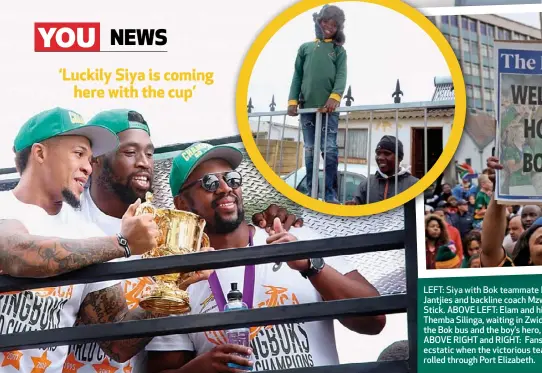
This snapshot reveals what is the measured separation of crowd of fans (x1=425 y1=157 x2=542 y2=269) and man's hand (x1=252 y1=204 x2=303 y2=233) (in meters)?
0.54

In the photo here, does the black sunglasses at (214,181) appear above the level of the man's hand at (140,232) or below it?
above

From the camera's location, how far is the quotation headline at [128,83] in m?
5.57

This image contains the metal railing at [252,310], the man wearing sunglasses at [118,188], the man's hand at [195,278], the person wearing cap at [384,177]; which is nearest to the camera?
the metal railing at [252,310]

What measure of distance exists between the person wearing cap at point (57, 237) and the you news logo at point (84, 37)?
271mm

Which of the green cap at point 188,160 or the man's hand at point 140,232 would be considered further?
the green cap at point 188,160

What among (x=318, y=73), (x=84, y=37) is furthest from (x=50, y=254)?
(x=318, y=73)

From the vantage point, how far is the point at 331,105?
5.44 meters

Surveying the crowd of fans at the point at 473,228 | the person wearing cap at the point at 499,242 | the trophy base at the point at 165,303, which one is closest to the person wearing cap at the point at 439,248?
the crowd of fans at the point at 473,228

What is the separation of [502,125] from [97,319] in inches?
71.2

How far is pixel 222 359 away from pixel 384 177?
0.97 metres

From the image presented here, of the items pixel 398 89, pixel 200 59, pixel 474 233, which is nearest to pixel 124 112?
pixel 200 59

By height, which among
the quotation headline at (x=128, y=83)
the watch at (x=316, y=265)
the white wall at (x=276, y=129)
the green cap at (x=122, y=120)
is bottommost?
the watch at (x=316, y=265)

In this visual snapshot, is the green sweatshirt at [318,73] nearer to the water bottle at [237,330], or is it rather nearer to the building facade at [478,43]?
the building facade at [478,43]

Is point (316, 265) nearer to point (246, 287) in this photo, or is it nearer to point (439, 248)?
point (246, 287)
